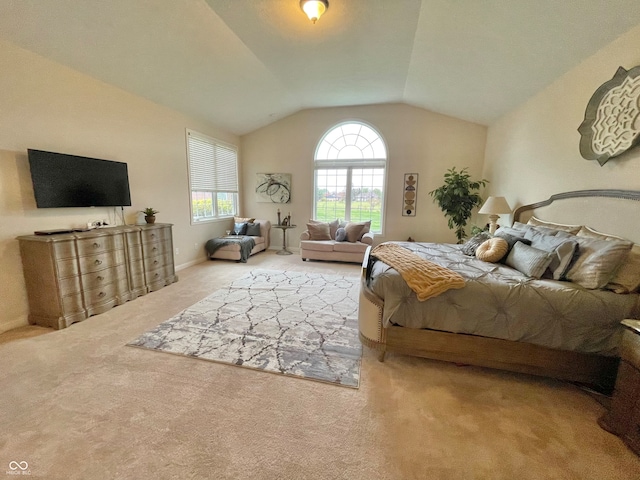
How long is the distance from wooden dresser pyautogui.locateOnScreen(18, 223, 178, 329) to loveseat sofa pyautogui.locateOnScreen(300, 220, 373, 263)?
→ 111 inches

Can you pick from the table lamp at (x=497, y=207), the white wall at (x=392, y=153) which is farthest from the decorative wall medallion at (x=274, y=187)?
the table lamp at (x=497, y=207)

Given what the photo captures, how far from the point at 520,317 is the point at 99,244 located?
13.3ft

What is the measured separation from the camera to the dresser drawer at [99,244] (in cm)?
273

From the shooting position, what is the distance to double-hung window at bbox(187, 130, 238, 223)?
4977mm

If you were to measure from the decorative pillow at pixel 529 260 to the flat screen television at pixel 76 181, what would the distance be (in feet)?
14.9

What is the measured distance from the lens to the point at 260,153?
250 inches


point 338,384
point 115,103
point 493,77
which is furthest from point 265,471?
point 493,77

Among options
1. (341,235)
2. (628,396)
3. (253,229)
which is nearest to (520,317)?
(628,396)

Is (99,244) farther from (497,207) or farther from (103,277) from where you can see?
(497,207)

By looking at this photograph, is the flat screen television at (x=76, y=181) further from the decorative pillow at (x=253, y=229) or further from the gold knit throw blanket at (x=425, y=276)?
the gold knit throw blanket at (x=425, y=276)

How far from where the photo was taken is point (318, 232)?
5531 mm

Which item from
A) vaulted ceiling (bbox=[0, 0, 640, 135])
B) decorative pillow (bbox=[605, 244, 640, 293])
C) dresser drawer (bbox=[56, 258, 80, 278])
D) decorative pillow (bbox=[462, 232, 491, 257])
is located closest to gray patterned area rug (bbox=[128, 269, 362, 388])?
dresser drawer (bbox=[56, 258, 80, 278])

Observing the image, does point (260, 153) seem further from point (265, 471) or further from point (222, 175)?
point (265, 471)

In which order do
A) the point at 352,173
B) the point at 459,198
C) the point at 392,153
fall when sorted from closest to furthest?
the point at 459,198
the point at 392,153
the point at 352,173
